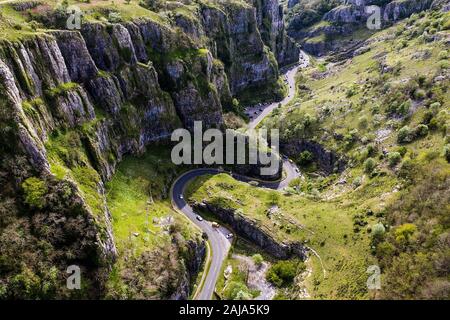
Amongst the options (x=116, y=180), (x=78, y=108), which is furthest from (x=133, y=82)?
(x=116, y=180)

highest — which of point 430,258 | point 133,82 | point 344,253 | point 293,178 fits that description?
point 133,82

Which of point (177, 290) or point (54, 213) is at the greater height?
point (54, 213)

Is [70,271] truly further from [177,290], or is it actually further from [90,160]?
[90,160]

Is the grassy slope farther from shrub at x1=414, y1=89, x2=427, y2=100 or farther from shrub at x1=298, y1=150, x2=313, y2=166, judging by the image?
shrub at x1=298, y1=150, x2=313, y2=166

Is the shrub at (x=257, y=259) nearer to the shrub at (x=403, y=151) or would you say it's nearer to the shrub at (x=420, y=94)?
the shrub at (x=403, y=151)

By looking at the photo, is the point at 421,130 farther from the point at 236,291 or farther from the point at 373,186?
the point at 236,291

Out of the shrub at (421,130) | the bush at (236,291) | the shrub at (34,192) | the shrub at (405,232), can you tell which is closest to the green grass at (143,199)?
the bush at (236,291)

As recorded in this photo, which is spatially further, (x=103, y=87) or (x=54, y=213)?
(x=103, y=87)
